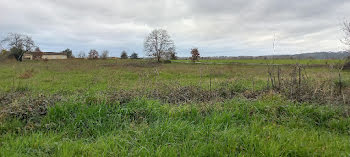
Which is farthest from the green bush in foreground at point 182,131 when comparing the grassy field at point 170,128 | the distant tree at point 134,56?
the distant tree at point 134,56

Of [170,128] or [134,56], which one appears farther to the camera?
[134,56]

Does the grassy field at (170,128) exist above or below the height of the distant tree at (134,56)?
below

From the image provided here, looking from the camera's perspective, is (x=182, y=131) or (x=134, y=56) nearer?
(x=182, y=131)

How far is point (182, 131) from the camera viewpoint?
3.24m

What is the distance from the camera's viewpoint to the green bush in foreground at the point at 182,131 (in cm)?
266

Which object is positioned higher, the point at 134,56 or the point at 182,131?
the point at 134,56

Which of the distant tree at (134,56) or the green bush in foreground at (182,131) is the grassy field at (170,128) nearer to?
the green bush in foreground at (182,131)

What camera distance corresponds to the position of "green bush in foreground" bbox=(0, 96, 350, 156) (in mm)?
2660

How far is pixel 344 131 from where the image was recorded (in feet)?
11.6

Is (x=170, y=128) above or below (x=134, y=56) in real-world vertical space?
below

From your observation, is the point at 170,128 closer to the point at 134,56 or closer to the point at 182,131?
the point at 182,131

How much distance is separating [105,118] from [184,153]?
2.12 metres

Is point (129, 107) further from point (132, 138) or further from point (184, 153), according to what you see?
point (184, 153)

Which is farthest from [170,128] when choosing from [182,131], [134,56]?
[134,56]
